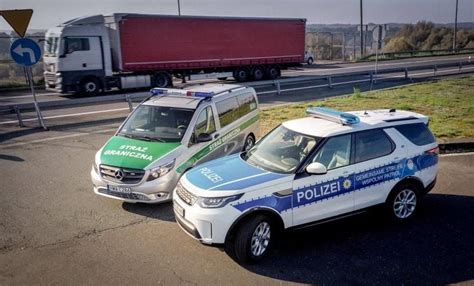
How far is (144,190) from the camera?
21.6ft

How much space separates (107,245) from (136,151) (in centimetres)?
178

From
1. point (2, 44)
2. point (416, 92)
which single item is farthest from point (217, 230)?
point (2, 44)

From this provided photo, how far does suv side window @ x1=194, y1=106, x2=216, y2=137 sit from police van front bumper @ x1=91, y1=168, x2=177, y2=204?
116 cm

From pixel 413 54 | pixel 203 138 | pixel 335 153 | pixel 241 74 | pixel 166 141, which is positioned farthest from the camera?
pixel 413 54

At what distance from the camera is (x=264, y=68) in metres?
26.7

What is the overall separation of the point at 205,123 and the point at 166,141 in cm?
91

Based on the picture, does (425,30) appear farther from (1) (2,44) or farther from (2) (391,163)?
(2) (391,163)

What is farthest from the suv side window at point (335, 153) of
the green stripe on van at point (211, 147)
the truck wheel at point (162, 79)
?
the truck wheel at point (162, 79)

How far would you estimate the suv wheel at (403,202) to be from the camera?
246 inches

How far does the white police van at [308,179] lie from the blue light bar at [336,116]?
0.01 meters

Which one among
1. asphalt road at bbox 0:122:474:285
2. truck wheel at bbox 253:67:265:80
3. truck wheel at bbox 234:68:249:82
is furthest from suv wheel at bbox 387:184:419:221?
truck wheel at bbox 253:67:265:80

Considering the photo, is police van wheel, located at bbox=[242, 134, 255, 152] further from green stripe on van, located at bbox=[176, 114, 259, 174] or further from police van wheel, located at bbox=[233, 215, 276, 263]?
police van wheel, located at bbox=[233, 215, 276, 263]

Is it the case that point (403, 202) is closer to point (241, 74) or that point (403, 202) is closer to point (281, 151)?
point (281, 151)

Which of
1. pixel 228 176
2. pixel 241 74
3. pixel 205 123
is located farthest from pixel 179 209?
pixel 241 74
